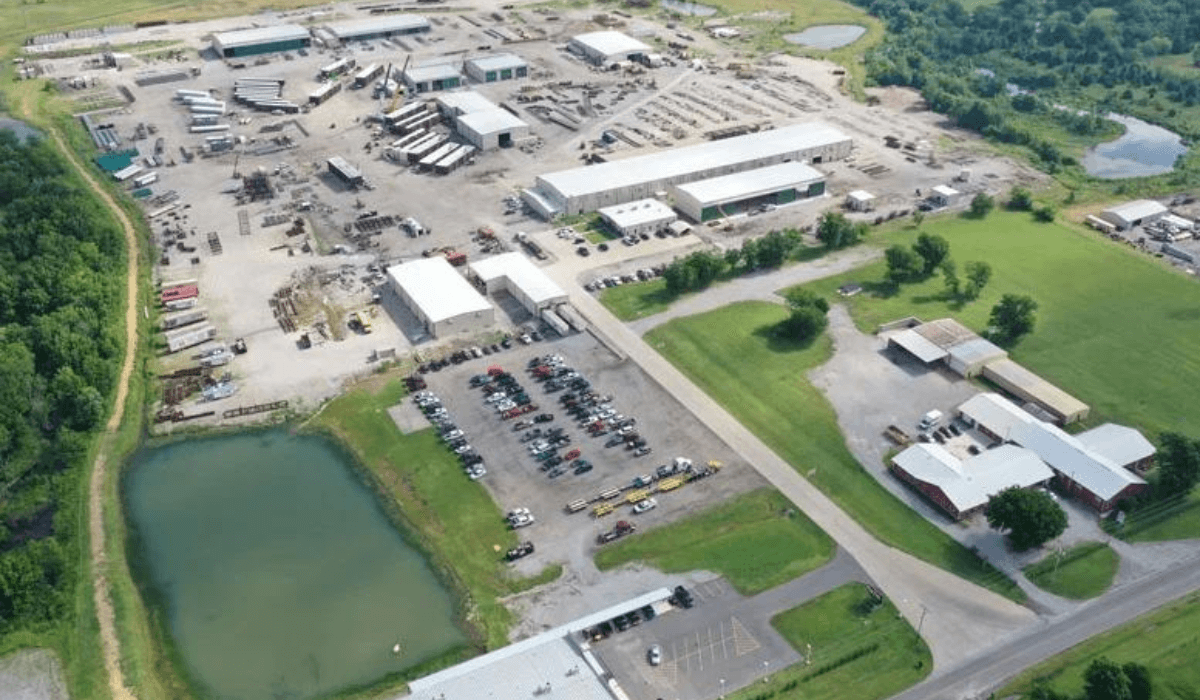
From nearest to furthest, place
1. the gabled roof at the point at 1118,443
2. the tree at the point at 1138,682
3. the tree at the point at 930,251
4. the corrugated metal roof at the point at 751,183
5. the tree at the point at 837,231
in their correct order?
1. the tree at the point at 1138,682
2. the gabled roof at the point at 1118,443
3. the tree at the point at 930,251
4. the tree at the point at 837,231
5. the corrugated metal roof at the point at 751,183

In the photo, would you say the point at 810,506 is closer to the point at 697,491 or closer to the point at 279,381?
the point at 697,491

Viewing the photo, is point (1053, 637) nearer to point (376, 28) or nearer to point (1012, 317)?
point (1012, 317)

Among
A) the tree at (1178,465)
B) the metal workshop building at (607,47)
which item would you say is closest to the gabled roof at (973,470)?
the tree at (1178,465)

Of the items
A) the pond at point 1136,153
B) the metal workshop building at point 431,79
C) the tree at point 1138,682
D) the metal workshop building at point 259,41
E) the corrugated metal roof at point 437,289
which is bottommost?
the pond at point 1136,153

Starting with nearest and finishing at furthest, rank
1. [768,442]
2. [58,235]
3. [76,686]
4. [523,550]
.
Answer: [76,686]
[523,550]
[768,442]
[58,235]

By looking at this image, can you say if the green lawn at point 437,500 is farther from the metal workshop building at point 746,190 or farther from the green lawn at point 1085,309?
the metal workshop building at point 746,190

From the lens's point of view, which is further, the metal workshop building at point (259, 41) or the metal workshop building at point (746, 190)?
the metal workshop building at point (259, 41)

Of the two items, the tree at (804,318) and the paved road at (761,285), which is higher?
the tree at (804,318)

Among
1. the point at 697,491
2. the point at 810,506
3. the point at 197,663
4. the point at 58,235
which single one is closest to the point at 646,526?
the point at 697,491
